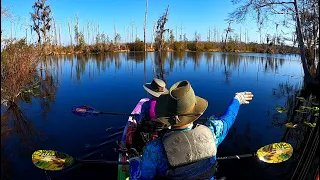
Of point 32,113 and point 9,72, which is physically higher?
point 9,72

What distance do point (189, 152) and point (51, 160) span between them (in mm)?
2838

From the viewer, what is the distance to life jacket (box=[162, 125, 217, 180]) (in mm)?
1678

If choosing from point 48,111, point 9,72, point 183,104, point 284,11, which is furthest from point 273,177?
point 284,11

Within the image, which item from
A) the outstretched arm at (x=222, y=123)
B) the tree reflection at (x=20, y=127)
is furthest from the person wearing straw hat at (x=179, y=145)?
the tree reflection at (x=20, y=127)

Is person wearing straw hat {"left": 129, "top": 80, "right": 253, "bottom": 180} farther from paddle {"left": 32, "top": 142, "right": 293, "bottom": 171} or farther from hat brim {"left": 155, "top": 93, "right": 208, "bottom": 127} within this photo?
paddle {"left": 32, "top": 142, "right": 293, "bottom": 171}

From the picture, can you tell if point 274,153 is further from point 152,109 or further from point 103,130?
point 103,130

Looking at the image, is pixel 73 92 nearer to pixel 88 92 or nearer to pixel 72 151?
pixel 88 92

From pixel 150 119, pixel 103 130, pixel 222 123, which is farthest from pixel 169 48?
pixel 222 123

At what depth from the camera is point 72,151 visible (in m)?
5.54

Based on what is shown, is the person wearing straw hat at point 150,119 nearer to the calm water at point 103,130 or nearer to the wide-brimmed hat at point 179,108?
the calm water at point 103,130

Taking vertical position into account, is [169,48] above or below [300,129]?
above

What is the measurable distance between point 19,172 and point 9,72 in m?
4.93

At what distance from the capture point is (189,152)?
5.64 ft

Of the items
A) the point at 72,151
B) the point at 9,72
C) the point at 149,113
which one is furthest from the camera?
the point at 9,72
